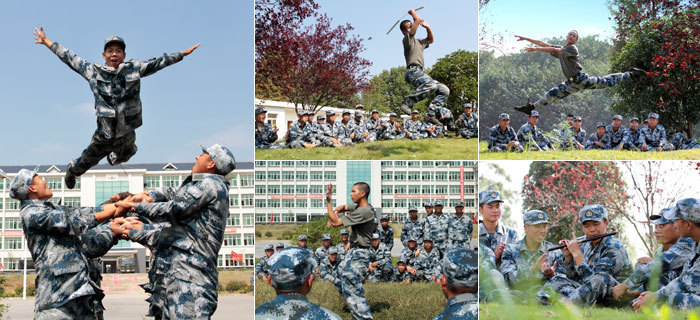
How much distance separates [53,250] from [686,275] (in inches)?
243

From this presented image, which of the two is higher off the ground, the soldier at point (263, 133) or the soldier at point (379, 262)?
the soldier at point (263, 133)

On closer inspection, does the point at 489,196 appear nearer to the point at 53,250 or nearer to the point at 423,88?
the point at 423,88

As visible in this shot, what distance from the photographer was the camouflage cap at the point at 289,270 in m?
4.53

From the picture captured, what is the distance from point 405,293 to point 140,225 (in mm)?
3791

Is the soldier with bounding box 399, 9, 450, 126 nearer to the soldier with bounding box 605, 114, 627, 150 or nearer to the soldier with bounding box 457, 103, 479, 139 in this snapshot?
the soldier with bounding box 457, 103, 479, 139

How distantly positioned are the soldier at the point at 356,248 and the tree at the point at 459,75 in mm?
1992

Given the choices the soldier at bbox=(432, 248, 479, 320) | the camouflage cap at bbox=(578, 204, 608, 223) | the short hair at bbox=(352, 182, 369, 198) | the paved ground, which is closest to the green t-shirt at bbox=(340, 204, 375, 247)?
the short hair at bbox=(352, 182, 369, 198)

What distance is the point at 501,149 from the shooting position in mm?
9352

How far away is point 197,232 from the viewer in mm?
6301

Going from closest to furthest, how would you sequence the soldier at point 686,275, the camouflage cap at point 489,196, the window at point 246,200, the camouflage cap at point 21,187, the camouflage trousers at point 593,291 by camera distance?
the camouflage cap at point 21,187 → the soldier at point 686,275 → the camouflage trousers at point 593,291 → the camouflage cap at point 489,196 → the window at point 246,200

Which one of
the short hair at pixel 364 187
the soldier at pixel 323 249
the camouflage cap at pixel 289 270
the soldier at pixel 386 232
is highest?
the short hair at pixel 364 187

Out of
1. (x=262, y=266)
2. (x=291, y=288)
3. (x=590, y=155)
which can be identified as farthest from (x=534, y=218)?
(x=291, y=288)

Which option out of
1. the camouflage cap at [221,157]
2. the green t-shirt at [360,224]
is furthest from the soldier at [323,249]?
the camouflage cap at [221,157]

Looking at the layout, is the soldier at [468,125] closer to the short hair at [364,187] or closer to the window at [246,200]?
the short hair at [364,187]
